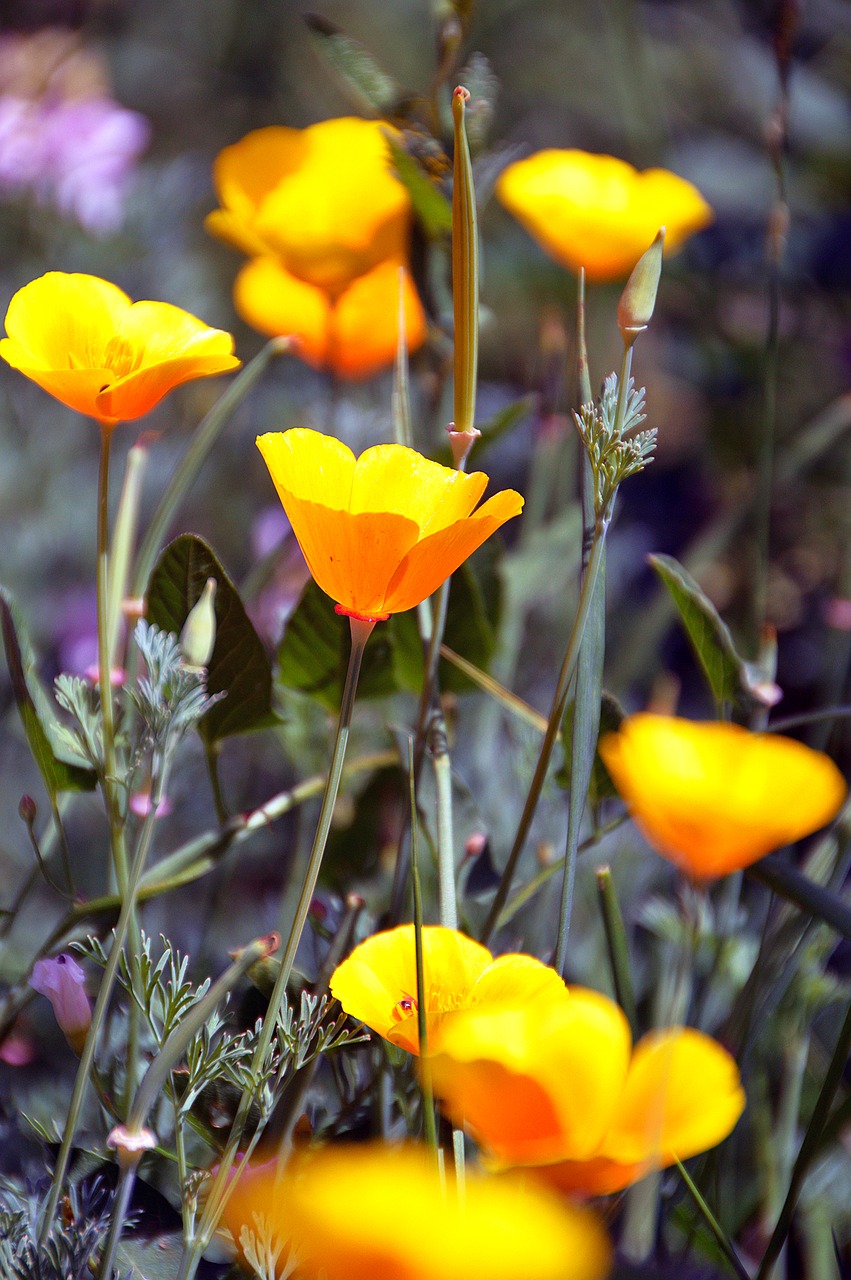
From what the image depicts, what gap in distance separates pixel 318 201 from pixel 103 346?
18 cm

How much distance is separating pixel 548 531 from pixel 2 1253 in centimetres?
36

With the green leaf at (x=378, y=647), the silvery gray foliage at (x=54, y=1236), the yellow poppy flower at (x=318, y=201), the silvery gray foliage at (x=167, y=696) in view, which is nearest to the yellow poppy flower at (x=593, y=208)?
the yellow poppy flower at (x=318, y=201)

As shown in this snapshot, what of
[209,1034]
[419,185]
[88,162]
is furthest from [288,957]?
[88,162]

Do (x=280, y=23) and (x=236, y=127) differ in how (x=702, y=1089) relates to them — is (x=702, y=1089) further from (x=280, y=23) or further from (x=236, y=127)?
(x=280, y=23)

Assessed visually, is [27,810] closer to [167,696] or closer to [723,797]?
[167,696]

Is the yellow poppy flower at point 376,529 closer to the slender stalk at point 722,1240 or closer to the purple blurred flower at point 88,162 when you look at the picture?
the slender stalk at point 722,1240

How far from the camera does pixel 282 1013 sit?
25 cm

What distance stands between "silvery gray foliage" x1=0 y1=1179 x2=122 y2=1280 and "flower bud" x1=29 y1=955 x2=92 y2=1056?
4 cm

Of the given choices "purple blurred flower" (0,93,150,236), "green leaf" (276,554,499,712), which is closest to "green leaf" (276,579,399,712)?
"green leaf" (276,554,499,712)

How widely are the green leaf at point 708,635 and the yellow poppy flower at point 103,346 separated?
4.9 inches

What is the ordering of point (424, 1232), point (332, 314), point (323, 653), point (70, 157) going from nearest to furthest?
point (424, 1232) → point (323, 653) → point (332, 314) → point (70, 157)

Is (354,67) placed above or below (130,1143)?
above

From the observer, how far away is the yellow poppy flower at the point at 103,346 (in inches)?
10.1

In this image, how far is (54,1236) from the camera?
26 centimetres
